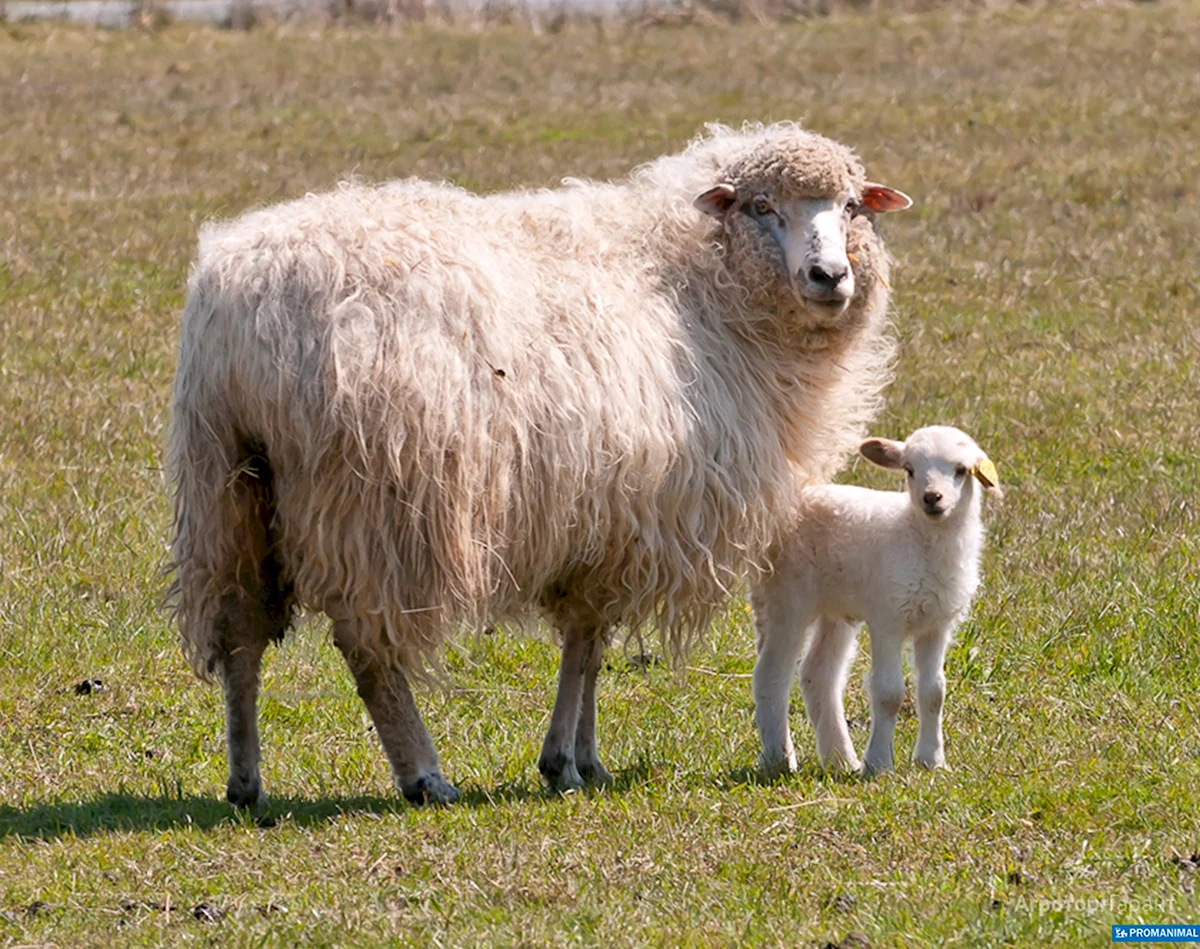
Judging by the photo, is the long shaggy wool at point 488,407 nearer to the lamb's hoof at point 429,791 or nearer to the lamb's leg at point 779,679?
the lamb's leg at point 779,679

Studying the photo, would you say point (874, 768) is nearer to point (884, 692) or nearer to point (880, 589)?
point (884, 692)

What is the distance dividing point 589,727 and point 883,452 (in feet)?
4.27

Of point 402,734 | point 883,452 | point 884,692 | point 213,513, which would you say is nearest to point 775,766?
point 884,692

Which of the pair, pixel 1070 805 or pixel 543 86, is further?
pixel 543 86

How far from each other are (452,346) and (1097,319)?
276 inches

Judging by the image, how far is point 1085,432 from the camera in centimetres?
916

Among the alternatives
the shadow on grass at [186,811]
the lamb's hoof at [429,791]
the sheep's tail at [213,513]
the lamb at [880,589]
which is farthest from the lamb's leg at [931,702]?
the sheep's tail at [213,513]

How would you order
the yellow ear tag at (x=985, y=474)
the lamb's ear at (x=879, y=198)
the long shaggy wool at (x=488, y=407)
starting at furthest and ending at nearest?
the lamb's ear at (x=879, y=198) → the yellow ear tag at (x=985, y=474) → the long shaggy wool at (x=488, y=407)

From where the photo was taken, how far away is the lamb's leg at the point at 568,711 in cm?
571

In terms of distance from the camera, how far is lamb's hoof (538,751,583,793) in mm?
5688

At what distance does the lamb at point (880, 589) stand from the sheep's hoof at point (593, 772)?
51cm

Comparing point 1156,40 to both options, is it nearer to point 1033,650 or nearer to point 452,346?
point 1033,650

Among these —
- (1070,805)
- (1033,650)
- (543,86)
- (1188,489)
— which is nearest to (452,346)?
(1070,805)

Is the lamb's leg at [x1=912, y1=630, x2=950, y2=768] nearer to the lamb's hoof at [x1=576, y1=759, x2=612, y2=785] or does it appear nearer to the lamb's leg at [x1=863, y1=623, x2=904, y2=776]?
the lamb's leg at [x1=863, y1=623, x2=904, y2=776]
